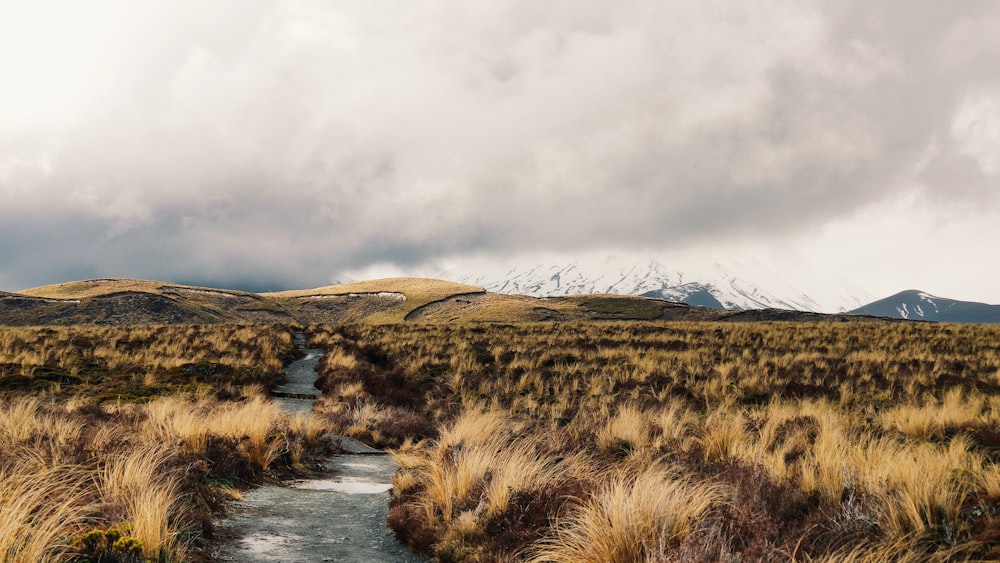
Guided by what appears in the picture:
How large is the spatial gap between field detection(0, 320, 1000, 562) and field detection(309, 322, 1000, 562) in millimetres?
36

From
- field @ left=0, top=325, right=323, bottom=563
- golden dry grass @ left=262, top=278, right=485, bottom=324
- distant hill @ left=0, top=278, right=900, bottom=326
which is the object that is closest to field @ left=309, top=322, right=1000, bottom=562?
field @ left=0, top=325, right=323, bottom=563

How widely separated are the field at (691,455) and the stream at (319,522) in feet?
1.32

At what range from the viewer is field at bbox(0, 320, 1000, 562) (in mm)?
4035

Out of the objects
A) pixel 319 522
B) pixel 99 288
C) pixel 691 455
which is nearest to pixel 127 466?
pixel 319 522

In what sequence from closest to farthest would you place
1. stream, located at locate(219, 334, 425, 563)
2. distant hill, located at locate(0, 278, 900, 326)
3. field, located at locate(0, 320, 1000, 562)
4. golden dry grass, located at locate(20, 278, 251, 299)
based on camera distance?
field, located at locate(0, 320, 1000, 562) < stream, located at locate(219, 334, 425, 563) < distant hill, located at locate(0, 278, 900, 326) < golden dry grass, located at locate(20, 278, 251, 299)

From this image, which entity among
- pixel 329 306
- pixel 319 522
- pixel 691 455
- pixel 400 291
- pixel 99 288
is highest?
pixel 400 291

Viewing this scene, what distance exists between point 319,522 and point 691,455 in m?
5.17

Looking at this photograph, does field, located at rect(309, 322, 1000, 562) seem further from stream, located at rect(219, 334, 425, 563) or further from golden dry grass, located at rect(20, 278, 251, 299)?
golden dry grass, located at rect(20, 278, 251, 299)

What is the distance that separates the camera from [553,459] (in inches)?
272

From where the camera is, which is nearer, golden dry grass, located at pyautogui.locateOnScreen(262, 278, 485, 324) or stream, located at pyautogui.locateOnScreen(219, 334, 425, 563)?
stream, located at pyautogui.locateOnScreen(219, 334, 425, 563)

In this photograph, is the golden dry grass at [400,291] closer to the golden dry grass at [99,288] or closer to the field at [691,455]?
the golden dry grass at [99,288]

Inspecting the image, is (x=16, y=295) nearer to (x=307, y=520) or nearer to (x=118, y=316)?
(x=118, y=316)

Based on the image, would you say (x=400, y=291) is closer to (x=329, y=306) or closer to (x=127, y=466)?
(x=329, y=306)

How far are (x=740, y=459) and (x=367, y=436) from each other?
8245 mm
